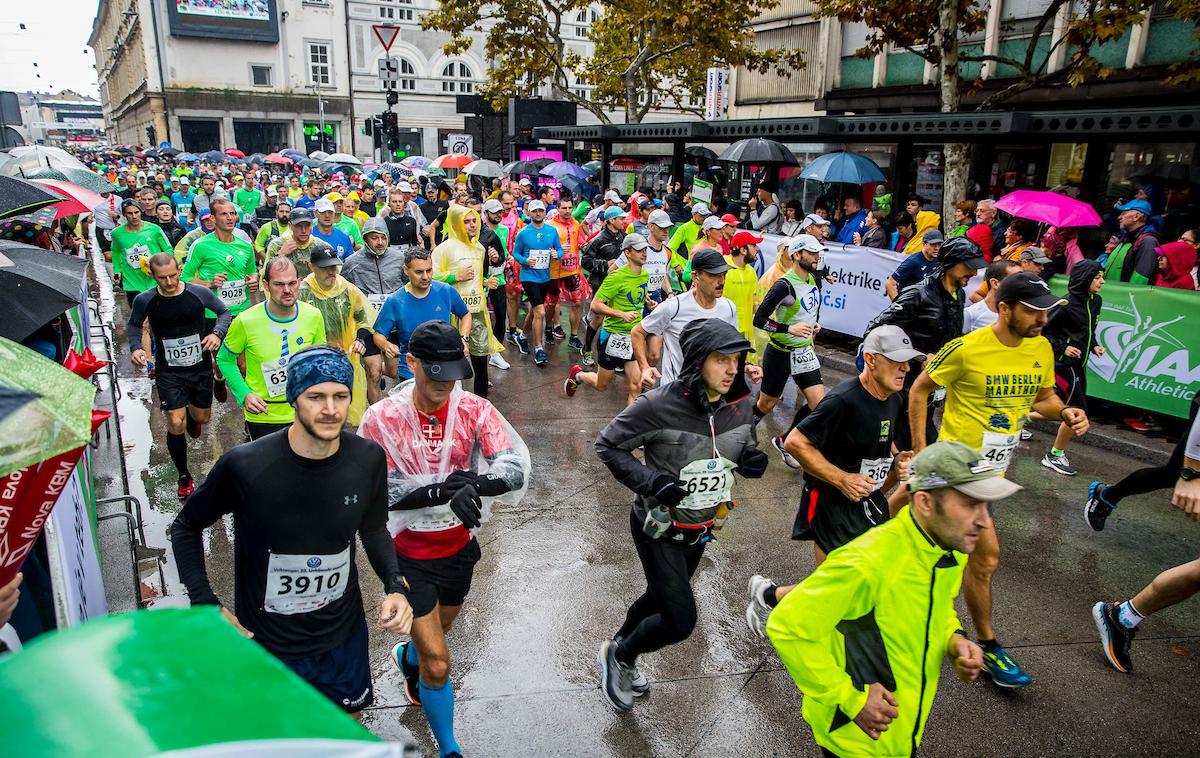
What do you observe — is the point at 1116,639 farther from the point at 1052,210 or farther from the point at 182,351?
the point at 1052,210

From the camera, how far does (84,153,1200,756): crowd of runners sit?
2.46 metres

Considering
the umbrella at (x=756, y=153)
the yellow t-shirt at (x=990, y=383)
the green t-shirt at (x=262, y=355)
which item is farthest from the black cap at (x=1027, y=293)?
the umbrella at (x=756, y=153)

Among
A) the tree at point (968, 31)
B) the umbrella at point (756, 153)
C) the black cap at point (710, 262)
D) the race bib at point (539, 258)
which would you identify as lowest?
the race bib at point (539, 258)

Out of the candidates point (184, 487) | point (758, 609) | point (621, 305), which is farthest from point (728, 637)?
point (184, 487)

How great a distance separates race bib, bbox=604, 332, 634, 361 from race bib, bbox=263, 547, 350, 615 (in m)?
5.02

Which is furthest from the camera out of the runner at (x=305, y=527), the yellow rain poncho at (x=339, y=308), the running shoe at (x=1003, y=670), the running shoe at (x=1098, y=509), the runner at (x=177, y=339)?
the yellow rain poncho at (x=339, y=308)

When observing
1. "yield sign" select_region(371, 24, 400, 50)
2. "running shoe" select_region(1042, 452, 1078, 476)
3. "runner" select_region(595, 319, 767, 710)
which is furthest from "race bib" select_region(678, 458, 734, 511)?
"yield sign" select_region(371, 24, 400, 50)

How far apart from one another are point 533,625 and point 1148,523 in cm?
452

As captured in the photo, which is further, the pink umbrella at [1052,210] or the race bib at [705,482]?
the pink umbrella at [1052,210]

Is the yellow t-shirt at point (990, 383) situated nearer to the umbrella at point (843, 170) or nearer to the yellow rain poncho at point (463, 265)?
the yellow rain poncho at point (463, 265)

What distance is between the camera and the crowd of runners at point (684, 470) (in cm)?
246

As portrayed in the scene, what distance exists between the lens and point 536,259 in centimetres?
1047

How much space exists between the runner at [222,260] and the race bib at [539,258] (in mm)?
3394

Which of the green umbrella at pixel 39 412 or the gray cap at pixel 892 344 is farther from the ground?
the green umbrella at pixel 39 412
